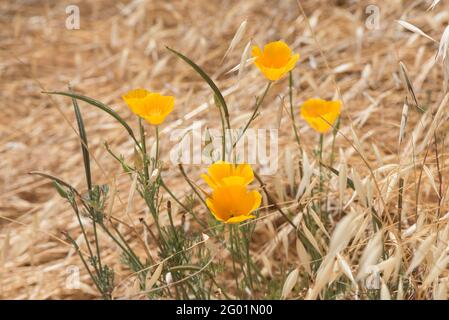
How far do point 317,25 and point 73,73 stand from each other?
63 centimetres

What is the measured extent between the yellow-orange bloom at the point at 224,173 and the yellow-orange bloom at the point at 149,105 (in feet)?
0.25

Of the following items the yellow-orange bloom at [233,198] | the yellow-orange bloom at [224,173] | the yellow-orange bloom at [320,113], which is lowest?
the yellow-orange bloom at [233,198]

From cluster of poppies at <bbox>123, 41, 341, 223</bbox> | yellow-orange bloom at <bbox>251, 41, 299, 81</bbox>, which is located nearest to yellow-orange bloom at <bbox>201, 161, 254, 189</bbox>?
cluster of poppies at <bbox>123, 41, 341, 223</bbox>

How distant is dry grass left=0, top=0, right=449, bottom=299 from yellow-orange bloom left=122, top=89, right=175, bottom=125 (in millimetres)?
274

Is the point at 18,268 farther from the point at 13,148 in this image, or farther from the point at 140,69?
the point at 140,69

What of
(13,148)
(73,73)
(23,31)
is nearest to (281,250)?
(13,148)

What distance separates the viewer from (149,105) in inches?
30.4

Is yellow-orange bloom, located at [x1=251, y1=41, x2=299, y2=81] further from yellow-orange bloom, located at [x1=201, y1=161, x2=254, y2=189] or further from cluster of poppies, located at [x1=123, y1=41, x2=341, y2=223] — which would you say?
yellow-orange bloom, located at [x1=201, y1=161, x2=254, y2=189]

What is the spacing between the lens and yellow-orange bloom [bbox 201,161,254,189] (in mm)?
738

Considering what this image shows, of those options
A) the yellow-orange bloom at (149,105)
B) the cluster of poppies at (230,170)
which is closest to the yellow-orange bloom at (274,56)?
the cluster of poppies at (230,170)

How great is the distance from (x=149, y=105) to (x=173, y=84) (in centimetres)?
94

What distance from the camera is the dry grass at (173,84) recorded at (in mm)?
1190

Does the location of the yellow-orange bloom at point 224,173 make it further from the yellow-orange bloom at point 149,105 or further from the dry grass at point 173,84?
the dry grass at point 173,84

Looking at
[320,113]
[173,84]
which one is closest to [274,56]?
[320,113]
